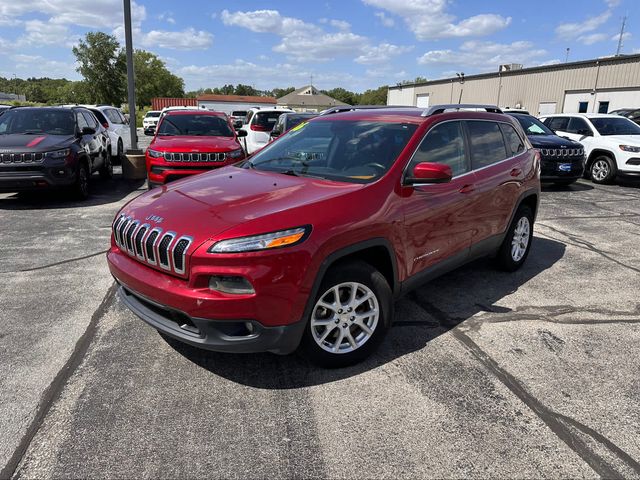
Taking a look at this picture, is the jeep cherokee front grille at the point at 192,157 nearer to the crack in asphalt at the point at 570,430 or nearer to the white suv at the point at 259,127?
the white suv at the point at 259,127

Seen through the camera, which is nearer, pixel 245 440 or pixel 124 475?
pixel 124 475

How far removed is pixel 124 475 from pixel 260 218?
4.92ft

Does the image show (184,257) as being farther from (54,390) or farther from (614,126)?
(614,126)

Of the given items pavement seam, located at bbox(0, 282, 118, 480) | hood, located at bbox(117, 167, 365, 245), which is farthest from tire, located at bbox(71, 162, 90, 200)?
hood, located at bbox(117, 167, 365, 245)

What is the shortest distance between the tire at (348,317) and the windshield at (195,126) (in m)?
7.50

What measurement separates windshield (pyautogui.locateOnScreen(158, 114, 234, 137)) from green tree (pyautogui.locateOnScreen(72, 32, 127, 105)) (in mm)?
71196

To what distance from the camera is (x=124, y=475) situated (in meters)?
2.30

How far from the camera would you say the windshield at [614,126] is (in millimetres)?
12698

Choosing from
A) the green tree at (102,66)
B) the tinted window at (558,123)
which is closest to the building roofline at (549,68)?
the tinted window at (558,123)

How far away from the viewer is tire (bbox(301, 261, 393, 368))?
120 inches

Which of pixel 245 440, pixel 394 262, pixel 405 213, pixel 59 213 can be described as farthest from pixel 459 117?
pixel 59 213

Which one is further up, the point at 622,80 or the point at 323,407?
the point at 622,80

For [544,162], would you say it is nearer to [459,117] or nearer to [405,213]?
[459,117]

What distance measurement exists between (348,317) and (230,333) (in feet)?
2.71
